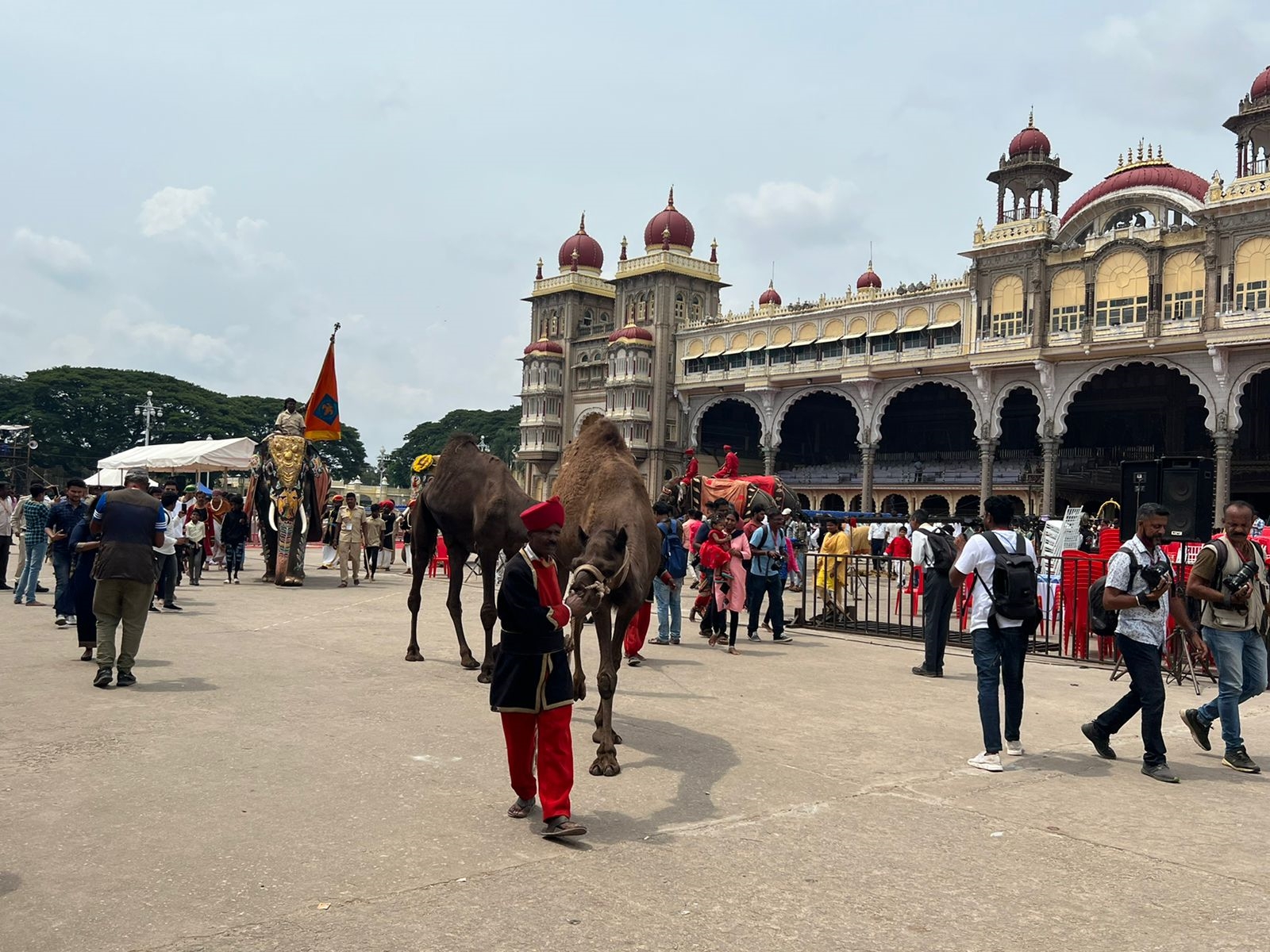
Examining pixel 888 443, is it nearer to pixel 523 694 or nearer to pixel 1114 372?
pixel 1114 372

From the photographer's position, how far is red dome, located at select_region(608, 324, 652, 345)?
174 ft

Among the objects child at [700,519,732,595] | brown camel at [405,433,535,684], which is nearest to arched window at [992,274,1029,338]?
child at [700,519,732,595]

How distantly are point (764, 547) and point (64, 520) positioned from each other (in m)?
8.55

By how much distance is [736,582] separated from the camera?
1170cm

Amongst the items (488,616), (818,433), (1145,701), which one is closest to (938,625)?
(1145,701)

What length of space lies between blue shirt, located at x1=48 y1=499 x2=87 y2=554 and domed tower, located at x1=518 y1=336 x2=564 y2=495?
1753 inches

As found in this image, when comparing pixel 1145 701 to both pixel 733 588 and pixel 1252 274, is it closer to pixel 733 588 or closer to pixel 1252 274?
pixel 733 588

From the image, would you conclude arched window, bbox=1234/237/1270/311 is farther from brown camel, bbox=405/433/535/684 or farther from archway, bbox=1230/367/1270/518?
brown camel, bbox=405/433/535/684

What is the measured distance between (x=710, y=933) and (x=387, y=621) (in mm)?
9646

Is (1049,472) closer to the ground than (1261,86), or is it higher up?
closer to the ground

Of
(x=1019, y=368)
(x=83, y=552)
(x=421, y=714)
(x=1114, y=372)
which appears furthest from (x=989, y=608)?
(x=1114, y=372)

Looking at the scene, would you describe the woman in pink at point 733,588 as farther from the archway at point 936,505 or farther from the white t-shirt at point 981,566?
the archway at point 936,505

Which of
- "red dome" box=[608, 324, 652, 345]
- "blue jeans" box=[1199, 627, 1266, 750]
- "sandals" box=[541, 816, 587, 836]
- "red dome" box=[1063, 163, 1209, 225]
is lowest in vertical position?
"sandals" box=[541, 816, 587, 836]

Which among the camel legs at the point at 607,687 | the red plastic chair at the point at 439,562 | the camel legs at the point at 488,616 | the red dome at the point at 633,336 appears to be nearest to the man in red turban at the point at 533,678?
the camel legs at the point at 607,687
